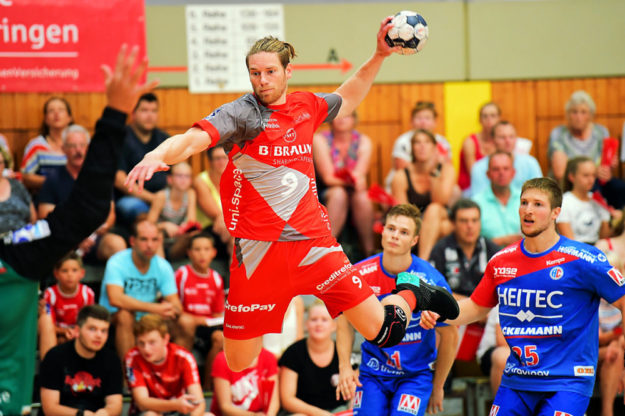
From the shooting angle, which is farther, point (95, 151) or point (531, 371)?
point (531, 371)

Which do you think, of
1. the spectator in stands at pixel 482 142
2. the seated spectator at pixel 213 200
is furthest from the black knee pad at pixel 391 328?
the spectator in stands at pixel 482 142

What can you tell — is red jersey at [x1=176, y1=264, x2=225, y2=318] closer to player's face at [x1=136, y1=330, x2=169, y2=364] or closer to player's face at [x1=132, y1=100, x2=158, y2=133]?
player's face at [x1=136, y1=330, x2=169, y2=364]

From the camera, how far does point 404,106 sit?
11305 millimetres

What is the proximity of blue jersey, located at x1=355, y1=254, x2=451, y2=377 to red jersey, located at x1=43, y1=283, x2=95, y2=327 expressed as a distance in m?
3.32

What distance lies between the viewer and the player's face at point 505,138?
968cm

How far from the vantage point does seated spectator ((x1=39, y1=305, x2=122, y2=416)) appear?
7.19m

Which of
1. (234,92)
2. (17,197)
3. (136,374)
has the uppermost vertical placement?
(234,92)

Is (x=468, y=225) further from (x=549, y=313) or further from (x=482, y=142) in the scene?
(x=549, y=313)

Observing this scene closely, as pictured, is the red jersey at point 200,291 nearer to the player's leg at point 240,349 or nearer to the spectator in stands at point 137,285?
the spectator in stands at point 137,285

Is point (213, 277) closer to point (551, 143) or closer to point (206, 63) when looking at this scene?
point (206, 63)

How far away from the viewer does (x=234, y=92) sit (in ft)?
35.8

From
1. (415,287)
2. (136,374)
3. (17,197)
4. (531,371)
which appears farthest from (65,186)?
(531,371)

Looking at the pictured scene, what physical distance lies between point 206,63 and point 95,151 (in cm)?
796

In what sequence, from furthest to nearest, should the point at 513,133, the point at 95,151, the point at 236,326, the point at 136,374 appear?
the point at 513,133 < the point at 136,374 < the point at 236,326 < the point at 95,151
